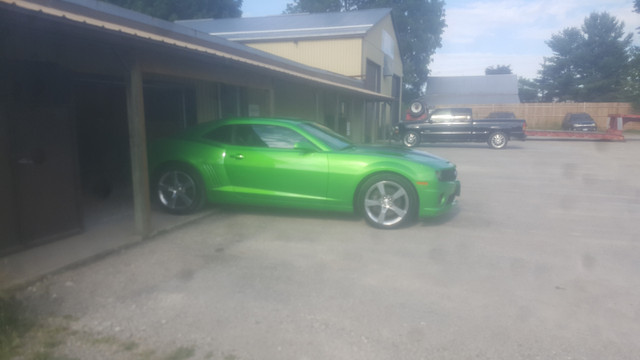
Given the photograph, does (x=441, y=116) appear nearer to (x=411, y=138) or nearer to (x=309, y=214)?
(x=411, y=138)

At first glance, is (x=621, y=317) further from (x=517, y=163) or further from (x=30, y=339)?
(x=517, y=163)

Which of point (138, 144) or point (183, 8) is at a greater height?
point (183, 8)

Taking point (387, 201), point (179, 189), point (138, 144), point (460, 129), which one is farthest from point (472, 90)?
point (138, 144)

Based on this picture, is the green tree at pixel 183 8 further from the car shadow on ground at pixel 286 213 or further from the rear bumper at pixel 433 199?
the rear bumper at pixel 433 199

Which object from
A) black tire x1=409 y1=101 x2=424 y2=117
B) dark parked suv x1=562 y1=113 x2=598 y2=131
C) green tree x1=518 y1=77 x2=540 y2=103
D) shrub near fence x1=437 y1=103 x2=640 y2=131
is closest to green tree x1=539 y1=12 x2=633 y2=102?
green tree x1=518 y1=77 x2=540 y2=103

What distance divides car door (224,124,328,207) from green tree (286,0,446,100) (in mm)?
42197

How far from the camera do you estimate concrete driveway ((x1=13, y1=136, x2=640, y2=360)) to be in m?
3.34

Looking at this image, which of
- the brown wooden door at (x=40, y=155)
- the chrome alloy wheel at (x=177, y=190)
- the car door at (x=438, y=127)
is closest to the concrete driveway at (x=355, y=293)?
the chrome alloy wheel at (x=177, y=190)

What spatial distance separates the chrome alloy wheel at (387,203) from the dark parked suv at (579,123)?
28650 mm

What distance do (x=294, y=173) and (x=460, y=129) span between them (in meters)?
16.9

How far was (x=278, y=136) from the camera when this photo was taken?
7.02 meters

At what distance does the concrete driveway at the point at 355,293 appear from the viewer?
334 centimetres

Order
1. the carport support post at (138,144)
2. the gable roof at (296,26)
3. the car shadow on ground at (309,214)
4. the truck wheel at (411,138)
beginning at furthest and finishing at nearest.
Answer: the gable roof at (296,26) < the truck wheel at (411,138) < the car shadow on ground at (309,214) < the carport support post at (138,144)

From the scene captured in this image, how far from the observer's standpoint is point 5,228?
4.97 m
